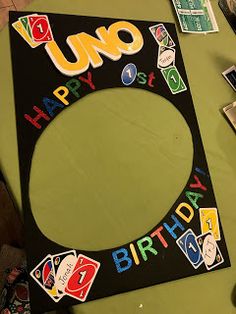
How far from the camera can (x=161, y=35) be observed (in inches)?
37.4

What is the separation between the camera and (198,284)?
72cm

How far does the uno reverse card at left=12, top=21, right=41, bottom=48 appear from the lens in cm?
84

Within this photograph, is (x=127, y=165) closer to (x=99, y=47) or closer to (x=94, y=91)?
(x=94, y=91)

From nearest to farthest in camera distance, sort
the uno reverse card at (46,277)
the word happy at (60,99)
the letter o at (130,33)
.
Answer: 1. the uno reverse card at (46,277)
2. the word happy at (60,99)
3. the letter o at (130,33)

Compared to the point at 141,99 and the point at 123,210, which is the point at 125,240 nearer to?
the point at 123,210

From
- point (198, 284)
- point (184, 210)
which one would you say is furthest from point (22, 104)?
point (198, 284)

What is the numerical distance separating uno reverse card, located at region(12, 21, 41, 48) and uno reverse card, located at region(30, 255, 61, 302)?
0.50 meters

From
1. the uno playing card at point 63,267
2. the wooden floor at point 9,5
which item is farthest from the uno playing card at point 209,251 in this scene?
the wooden floor at point 9,5

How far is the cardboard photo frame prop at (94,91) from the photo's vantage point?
0.67 metres

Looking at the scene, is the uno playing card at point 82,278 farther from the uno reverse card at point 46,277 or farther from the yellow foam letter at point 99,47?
the yellow foam letter at point 99,47

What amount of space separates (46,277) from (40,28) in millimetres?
578

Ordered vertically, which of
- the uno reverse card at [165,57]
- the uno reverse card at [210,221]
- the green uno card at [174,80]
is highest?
the uno reverse card at [165,57]

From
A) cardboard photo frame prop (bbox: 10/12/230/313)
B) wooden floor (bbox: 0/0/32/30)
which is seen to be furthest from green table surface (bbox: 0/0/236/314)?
wooden floor (bbox: 0/0/32/30)

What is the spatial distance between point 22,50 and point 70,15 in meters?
0.17
